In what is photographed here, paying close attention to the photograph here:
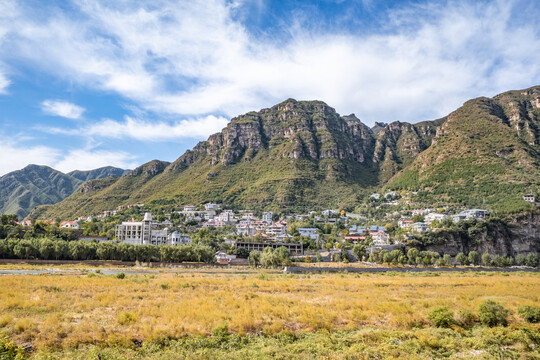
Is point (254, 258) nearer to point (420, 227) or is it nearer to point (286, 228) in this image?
point (286, 228)

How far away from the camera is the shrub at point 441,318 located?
1762 cm

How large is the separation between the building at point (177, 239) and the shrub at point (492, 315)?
85370 millimetres

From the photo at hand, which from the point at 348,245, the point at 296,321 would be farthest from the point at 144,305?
the point at 348,245

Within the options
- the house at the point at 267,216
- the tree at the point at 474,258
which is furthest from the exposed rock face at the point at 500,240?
the house at the point at 267,216

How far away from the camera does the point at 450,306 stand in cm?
2200

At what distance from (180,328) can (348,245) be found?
280ft

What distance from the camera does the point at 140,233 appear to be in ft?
337

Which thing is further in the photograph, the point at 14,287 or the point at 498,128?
the point at 498,128

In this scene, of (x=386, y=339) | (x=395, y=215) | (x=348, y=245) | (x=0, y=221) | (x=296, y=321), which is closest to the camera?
(x=386, y=339)

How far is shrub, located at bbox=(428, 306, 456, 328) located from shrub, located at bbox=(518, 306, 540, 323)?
16.0 ft

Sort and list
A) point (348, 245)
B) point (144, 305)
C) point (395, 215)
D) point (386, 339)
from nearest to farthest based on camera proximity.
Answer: point (386, 339) → point (144, 305) → point (348, 245) → point (395, 215)

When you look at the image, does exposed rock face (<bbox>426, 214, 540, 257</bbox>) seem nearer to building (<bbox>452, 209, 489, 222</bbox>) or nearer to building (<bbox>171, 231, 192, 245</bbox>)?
building (<bbox>452, 209, 489, 222</bbox>)

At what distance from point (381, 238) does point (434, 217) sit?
76.8 feet

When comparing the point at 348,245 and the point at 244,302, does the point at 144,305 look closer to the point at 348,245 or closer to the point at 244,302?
the point at 244,302
